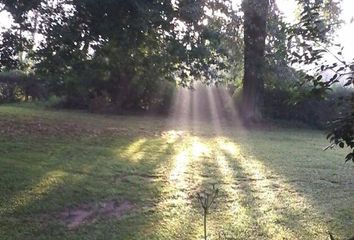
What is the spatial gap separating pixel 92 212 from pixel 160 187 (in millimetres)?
1487

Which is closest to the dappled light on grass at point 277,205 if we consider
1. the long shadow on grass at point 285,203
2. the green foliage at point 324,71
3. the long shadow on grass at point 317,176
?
the long shadow on grass at point 285,203

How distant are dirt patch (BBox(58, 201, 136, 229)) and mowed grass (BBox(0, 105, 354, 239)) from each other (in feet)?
0.08

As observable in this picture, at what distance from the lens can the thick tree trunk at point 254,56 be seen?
41.5 feet

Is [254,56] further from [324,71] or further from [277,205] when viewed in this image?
[324,71]

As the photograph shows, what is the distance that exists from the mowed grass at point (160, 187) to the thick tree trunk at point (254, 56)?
4.04 metres

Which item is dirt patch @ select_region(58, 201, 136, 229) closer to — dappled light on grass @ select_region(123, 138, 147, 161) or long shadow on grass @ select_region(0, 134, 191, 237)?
long shadow on grass @ select_region(0, 134, 191, 237)

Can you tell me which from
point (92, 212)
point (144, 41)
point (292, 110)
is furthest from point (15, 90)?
point (92, 212)

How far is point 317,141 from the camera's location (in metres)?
13.6

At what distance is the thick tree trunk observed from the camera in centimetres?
1264

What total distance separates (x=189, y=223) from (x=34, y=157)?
363cm

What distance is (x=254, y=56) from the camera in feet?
48.5

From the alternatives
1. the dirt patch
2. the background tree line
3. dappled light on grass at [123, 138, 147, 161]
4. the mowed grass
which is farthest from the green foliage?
dappled light on grass at [123, 138, 147, 161]

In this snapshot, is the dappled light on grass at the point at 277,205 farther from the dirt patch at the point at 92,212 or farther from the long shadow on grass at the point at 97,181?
the dirt patch at the point at 92,212

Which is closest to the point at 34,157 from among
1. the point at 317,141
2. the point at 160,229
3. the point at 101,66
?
the point at 101,66
